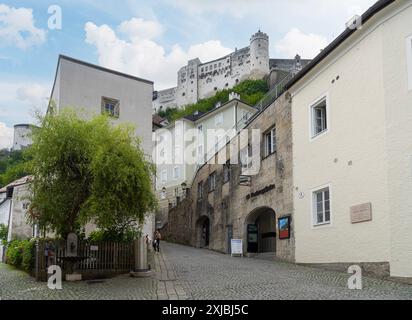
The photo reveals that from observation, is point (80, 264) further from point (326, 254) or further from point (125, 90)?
point (125, 90)

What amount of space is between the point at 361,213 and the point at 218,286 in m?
5.11

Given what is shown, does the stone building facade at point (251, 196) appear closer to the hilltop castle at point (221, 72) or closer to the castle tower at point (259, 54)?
the castle tower at point (259, 54)

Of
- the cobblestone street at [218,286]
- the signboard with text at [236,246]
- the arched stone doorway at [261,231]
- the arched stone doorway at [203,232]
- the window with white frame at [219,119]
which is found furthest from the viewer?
the window with white frame at [219,119]

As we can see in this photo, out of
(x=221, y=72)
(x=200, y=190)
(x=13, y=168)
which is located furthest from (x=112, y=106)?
(x=221, y=72)

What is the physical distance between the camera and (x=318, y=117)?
19344 mm

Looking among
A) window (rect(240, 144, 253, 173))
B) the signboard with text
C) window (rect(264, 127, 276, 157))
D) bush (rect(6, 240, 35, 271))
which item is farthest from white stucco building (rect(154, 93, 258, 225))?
bush (rect(6, 240, 35, 271))

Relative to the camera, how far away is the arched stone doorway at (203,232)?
3700cm

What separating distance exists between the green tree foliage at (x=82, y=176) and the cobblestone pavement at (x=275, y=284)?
2.87 metres

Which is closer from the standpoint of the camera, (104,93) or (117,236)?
(117,236)

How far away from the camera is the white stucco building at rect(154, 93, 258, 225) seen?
53.4 meters

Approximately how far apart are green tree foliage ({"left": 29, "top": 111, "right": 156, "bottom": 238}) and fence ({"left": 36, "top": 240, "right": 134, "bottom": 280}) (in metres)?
0.62

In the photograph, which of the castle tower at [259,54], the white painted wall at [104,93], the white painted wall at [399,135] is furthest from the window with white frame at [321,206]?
the castle tower at [259,54]

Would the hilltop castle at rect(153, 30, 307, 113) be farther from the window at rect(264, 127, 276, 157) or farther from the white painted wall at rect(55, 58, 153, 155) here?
A: the window at rect(264, 127, 276, 157)

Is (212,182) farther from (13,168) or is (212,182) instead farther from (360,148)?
(360,148)
